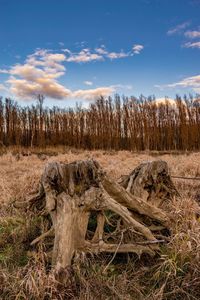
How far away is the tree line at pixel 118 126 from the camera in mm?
21766

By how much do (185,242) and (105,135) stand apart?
2125 cm

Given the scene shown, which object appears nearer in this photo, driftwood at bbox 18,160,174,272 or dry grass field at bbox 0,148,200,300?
dry grass field at bbox 0,148,200,300

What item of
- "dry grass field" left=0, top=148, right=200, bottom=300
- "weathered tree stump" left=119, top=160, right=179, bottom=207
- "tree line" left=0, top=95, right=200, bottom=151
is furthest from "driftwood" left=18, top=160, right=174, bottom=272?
"tree line" left=0, top=95, right=200, bottom=151

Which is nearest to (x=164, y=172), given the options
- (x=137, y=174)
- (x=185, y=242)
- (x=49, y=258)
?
(x=137, y=174)

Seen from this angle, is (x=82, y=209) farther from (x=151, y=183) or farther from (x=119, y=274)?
(x=151, y=183)

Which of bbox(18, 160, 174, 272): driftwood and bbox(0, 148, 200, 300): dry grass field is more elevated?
bbox(18, 160, 174, 272): driftwood

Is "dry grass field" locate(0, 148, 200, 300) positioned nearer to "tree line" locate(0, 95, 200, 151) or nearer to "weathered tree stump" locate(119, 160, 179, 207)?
"weathered tree stump" locate(119, 160, 179, 207)

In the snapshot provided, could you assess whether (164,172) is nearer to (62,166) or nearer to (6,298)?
(62,166)

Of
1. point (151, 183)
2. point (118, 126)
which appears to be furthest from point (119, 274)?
point (118, 126)

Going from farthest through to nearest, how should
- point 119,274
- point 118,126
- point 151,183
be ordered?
point 118,126 < point 151,183 < point 119,274

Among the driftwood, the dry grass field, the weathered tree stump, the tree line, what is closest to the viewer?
the dry grass field

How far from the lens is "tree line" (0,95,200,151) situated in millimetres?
21766

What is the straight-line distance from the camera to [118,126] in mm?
24500

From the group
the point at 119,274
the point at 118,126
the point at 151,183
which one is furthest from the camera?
the point at 118,126
